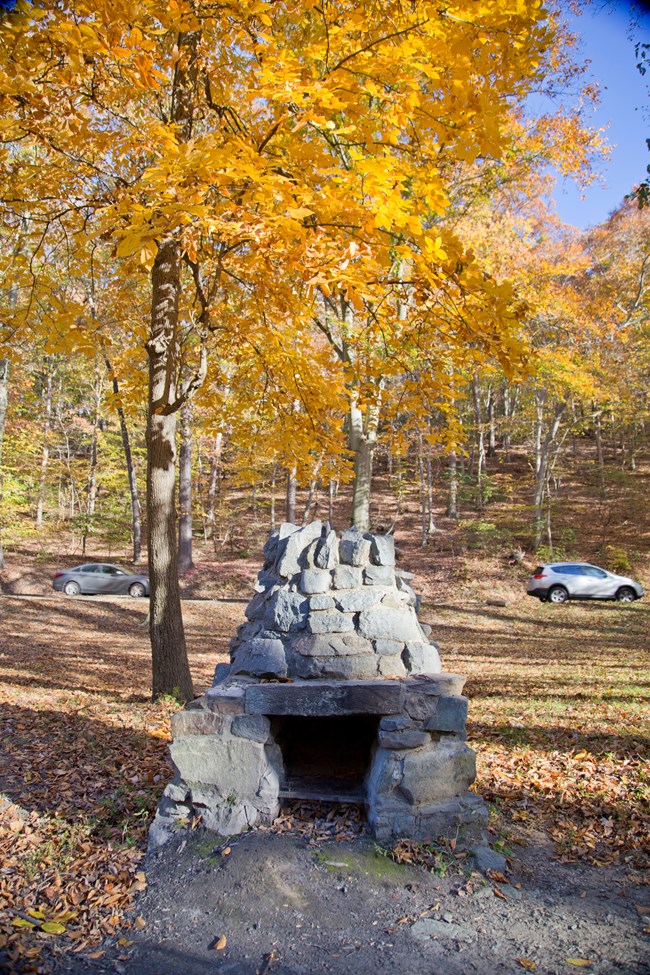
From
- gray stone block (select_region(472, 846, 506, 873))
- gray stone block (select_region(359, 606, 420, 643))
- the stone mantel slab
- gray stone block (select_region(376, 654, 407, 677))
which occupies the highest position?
gray stone block (select_region(359, 606, 420, 643))

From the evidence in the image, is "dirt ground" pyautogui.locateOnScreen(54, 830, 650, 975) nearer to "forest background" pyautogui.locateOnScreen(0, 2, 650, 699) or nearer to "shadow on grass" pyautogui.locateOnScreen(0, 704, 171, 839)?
"shadow on grass" pyautogui.locateOnScreen(0, 704, 171, 839)

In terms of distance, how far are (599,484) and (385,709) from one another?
26.1 meters

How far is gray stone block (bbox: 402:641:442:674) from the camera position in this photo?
4.58 m

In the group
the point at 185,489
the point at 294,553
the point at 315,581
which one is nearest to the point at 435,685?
the point at 315,581

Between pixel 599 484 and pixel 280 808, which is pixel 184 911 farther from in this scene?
pixel 599 484

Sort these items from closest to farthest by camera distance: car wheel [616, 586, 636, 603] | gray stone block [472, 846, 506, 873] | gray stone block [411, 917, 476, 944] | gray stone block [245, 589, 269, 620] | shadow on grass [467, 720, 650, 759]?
1. gray stone block [411, 917, 476, 944]
2. gray stone block [472, 846, 506, 873]
3. gray stone block [245, 589, 269, 620]
4. shadow on grass [467, 720, 650, 759]
5. car wheel [616, 586, 636, 603]

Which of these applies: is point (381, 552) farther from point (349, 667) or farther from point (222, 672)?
point (222, 672)

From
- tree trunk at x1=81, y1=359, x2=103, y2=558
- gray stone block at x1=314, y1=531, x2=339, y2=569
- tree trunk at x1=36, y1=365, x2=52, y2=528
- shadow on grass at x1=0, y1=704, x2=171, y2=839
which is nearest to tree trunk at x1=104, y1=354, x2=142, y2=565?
tree trunk at x1=81, y1=359, x2=103, y2=558

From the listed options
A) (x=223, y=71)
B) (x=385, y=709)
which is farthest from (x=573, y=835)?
(x=223, y=71)

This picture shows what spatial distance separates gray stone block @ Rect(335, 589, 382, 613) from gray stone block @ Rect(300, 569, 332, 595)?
0.13 meters

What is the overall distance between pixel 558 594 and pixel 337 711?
595 inches

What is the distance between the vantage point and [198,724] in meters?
4.25

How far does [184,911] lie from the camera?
11.3 feet

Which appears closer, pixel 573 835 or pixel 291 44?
pixel 573 835
